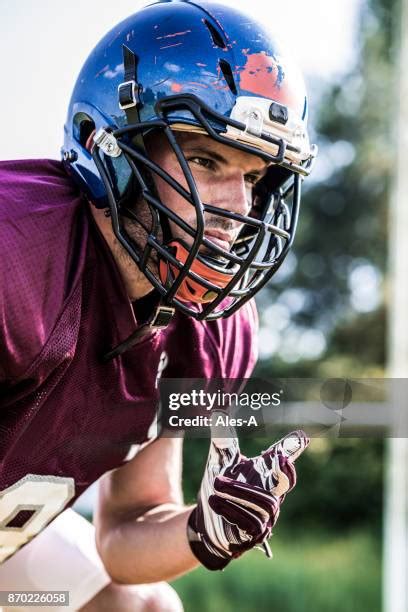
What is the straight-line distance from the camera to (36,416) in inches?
59.9

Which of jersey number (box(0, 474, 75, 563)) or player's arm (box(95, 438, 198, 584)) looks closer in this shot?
jersey number (box(0, 474, 75, 563))

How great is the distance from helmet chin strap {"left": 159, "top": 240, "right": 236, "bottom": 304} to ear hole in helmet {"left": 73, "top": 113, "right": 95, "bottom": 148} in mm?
271

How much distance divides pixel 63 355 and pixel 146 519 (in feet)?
1.82

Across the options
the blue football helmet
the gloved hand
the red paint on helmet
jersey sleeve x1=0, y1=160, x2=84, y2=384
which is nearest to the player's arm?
the gloved hand

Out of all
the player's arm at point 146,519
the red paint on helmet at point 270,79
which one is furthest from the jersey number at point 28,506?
the red paint on helmet at point 270,79

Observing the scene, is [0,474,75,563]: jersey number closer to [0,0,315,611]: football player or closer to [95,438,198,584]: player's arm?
[0,0,315,611]: football player

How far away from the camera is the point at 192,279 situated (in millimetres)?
1519

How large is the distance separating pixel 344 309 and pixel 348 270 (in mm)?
562

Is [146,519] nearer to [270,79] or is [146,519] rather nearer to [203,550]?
[203,550]

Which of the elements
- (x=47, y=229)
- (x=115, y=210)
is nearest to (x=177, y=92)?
(x=115, y=210)

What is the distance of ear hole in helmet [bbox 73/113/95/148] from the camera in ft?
5.43

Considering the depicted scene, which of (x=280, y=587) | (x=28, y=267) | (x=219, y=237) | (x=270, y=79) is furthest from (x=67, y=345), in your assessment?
(x=280, y=587)

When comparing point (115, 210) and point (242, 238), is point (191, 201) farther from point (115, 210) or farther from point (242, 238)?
point (242, 238)

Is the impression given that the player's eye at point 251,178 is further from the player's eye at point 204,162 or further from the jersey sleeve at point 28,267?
the jersey sleeve at point 28,267
